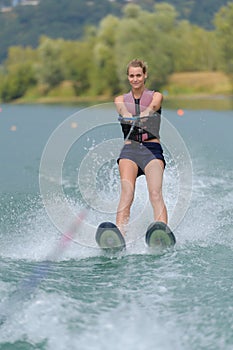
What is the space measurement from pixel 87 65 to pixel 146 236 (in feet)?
199

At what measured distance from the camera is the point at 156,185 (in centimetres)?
601

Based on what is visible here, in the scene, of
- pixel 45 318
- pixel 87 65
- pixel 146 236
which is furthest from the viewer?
pixel 87 65

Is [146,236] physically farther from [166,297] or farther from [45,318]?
[45,318]

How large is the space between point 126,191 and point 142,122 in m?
0.75

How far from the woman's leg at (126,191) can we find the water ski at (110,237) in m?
0.40

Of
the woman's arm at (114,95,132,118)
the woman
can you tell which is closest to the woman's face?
the woman

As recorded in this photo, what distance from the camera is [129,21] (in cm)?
5462

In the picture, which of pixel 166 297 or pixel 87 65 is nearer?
pixel 166 297

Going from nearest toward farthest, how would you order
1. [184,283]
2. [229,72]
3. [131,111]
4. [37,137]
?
[184,283] → [131,111] → [37,137] → [229,72]

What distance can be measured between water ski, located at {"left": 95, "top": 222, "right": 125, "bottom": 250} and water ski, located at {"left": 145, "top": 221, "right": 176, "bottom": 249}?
27 cm

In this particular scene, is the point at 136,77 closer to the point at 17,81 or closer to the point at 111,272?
the point at 111,272

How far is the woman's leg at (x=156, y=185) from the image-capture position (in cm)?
596

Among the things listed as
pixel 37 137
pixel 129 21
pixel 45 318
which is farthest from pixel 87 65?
pixel 45 318

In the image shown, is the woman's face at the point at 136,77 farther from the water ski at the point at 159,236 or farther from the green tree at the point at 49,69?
the green tree at the point at 49,69
